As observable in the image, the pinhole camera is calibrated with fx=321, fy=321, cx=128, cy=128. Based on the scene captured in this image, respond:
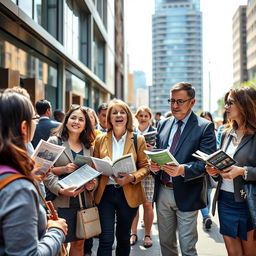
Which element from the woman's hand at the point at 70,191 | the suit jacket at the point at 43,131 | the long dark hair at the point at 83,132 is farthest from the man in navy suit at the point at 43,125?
the woman's hand at the point at 70,191

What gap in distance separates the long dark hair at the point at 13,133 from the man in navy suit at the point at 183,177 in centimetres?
193

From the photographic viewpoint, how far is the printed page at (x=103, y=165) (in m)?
3.46

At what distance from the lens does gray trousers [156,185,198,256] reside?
11.6 feet

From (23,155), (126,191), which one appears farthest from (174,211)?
(23,155)

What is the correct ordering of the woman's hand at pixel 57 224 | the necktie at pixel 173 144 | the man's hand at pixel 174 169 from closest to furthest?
the woman's hand at pixel 57 224
the man's hand at pixel 174 169
the necktie at pixel 173 144

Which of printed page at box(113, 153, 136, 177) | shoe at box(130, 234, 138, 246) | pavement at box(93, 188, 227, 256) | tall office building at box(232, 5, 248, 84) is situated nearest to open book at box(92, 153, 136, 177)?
printed page at box(113, 153, 136, 177)

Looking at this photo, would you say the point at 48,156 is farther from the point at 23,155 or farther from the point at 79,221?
the point at 23,155

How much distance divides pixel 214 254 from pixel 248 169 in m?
2.37

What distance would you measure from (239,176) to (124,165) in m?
1.21

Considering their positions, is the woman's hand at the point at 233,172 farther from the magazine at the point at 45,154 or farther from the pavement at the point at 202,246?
the pavement at the point at 202,246

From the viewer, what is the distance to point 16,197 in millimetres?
1537

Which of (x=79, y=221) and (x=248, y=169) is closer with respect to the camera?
(x=248, y=169)

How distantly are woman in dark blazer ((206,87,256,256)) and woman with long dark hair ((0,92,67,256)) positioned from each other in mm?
2009

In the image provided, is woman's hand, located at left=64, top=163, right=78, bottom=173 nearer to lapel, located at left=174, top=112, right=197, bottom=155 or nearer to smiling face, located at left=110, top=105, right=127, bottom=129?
smiling face, located at left=110, top=105, right=127, bottom=129
